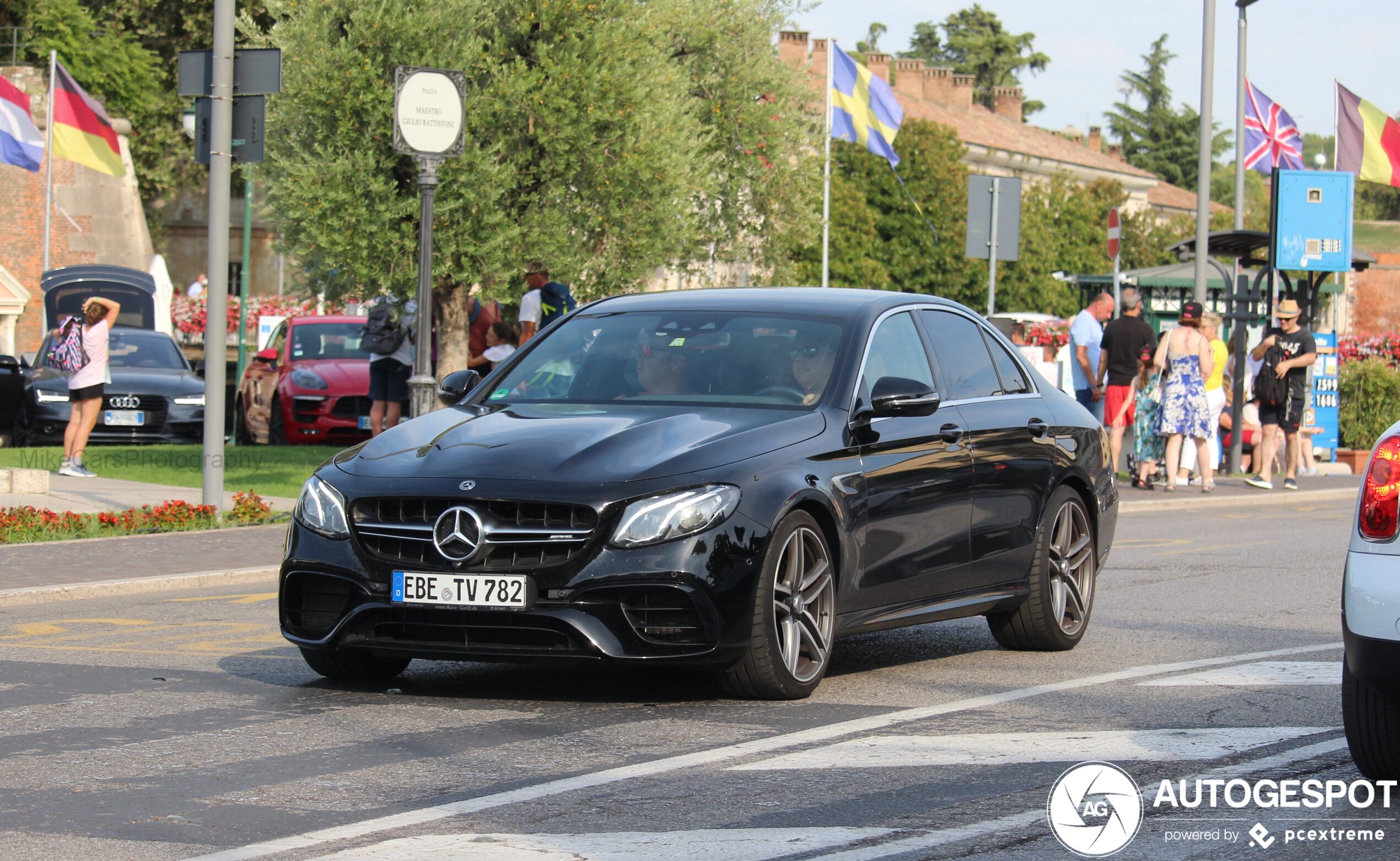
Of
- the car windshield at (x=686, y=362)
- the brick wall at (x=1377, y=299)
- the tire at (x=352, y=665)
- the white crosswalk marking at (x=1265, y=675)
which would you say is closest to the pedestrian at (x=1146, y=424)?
the white crosswalk marking at (x=1265, y=675)

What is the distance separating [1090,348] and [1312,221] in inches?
195

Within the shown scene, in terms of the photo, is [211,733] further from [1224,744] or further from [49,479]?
[49,479]

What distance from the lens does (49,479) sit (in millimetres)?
16875

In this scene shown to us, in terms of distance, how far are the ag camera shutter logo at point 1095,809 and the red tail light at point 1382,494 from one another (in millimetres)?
1008

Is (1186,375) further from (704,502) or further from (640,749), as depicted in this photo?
(640,749)

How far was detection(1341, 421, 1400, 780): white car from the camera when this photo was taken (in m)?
5.36

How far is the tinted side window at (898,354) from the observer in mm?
8172

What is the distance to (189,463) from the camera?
21141 mm

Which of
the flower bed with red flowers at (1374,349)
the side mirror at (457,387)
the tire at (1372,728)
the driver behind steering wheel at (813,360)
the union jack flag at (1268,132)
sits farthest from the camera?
the union jack flag at (1268,132)

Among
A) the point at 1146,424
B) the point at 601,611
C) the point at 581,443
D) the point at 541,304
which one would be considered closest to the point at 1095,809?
the point at 601,611

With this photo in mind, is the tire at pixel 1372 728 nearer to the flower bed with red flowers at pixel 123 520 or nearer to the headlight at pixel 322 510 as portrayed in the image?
the headlight at pixel 322 510

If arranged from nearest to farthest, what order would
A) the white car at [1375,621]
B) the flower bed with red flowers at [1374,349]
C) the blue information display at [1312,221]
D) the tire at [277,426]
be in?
1. the white car at [1375,621]
2. the tire at [277,426]
3. the blue information display at [1312,221]
4. the flower bed with red flowers at [1374,349]

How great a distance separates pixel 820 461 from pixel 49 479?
36.6ft

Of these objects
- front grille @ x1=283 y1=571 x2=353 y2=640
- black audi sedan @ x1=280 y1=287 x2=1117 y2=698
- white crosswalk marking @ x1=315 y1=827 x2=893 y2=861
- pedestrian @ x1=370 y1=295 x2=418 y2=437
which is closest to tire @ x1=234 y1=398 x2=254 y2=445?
pedestrian @ x1=370 y1=295 x2=418 y2=437
